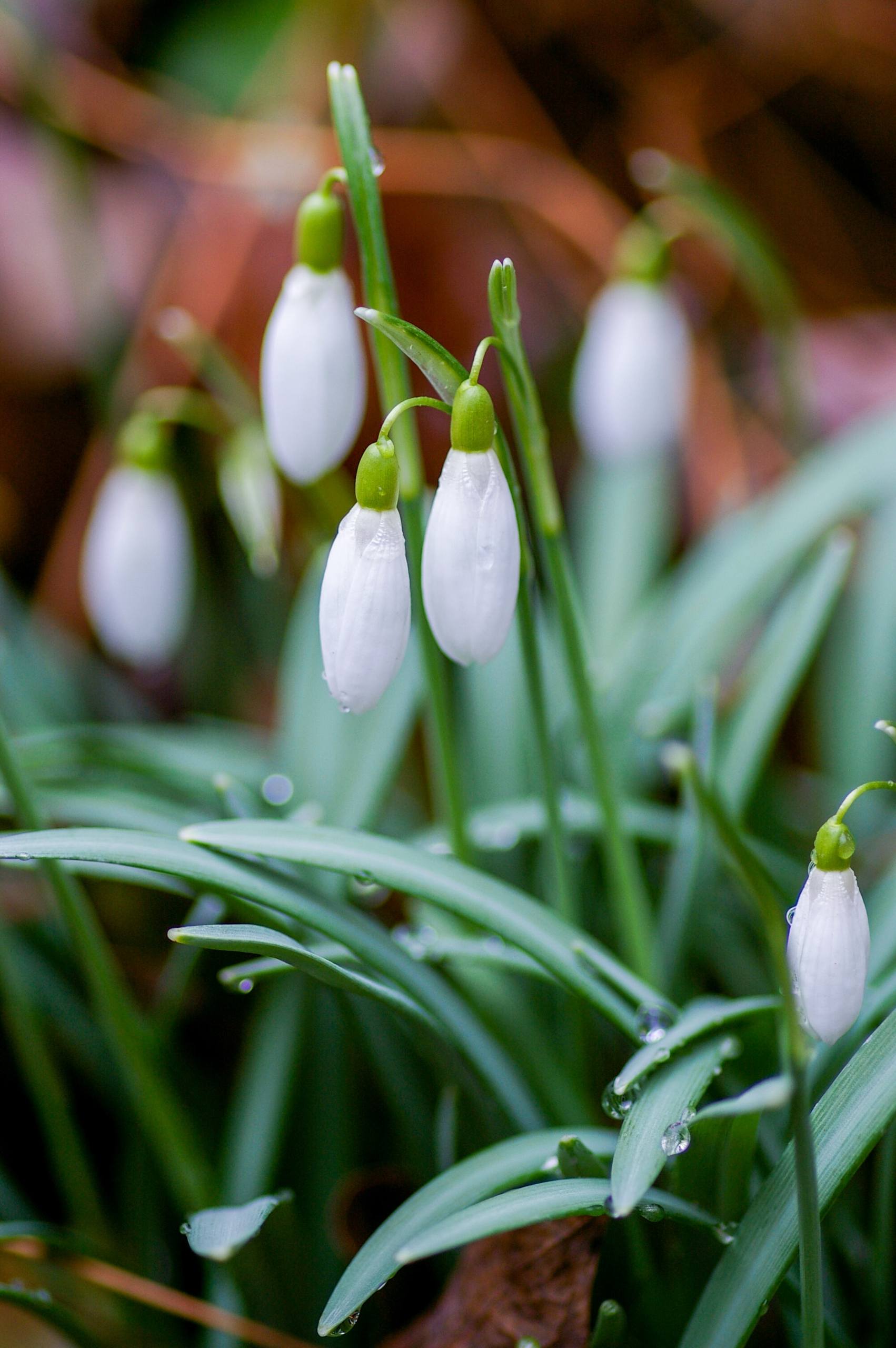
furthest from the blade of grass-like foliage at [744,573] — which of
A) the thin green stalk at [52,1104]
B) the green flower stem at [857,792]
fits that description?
the thin green stalk at [52,1104]

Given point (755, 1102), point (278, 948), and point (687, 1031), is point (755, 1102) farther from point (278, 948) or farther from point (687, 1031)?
point (278, 948)

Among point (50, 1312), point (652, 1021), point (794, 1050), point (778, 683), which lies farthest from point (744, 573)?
point (50, 1312)

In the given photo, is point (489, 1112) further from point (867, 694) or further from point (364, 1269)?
point (867, 694)

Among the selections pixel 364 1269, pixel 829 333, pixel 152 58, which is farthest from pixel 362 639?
pixel 152 58

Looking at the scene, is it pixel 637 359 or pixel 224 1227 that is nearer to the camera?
pixel 224 1227

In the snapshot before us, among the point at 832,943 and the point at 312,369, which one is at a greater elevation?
the point at 312,369

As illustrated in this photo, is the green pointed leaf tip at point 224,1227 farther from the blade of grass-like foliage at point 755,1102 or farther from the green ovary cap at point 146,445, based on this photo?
the green ovary cap at point 146,445
